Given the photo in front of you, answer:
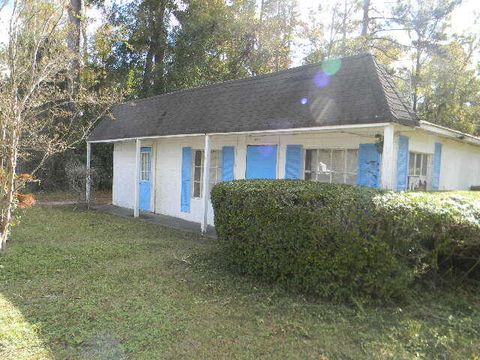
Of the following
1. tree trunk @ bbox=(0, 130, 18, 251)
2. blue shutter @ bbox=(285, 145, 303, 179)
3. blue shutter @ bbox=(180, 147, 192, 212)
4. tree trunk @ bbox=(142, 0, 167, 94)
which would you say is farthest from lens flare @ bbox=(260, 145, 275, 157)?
tree trunk @ bbox=(142, 0, 167, 94)

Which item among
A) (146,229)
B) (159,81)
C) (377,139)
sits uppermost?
(159,81)

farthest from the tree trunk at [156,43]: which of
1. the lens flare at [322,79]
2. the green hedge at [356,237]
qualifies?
the green hedge at [356,237]

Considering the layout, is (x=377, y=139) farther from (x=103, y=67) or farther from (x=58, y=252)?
(x=103, y=67)

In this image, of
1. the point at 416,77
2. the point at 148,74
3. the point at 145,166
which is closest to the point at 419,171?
the point at 145,166

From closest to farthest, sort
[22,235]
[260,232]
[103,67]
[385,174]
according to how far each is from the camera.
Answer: [260,232] → [385,174] → [22,235] → [103,67]

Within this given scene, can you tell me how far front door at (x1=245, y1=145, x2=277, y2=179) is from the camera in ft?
30.0

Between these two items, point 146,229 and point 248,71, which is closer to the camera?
point 146,229

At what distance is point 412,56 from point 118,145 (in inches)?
831

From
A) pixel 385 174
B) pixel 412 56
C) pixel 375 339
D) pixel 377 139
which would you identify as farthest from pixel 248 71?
pixel 375 339

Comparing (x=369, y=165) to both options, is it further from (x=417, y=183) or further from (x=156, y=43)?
(x=156, y=43)

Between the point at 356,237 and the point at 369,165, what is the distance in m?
3.36

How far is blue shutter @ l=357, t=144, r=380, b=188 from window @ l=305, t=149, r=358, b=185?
7.8 inches

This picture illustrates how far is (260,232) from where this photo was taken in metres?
5.30

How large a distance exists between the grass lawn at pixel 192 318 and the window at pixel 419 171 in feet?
11.6
